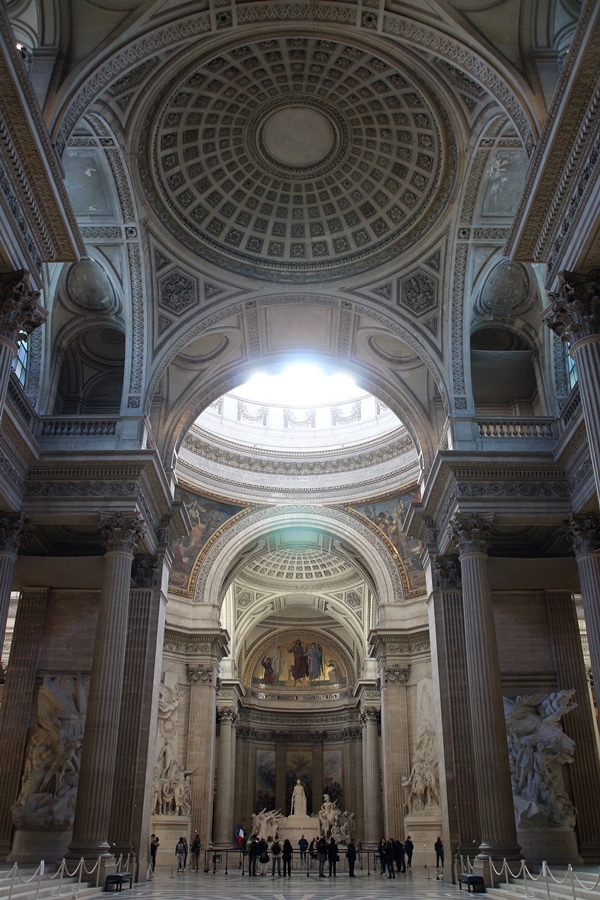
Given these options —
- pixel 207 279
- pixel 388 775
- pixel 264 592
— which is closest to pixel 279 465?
pixel 264 592

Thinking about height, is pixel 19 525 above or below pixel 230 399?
below

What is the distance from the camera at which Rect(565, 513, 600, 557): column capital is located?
51.0 feet

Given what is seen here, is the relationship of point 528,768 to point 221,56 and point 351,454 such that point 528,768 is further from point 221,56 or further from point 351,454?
point 351,454

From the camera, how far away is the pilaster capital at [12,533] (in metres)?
15.8

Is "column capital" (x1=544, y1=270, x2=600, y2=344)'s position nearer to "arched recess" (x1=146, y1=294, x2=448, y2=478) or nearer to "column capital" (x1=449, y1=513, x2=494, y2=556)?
"column capital" (x1=449, y1=513, x2=494, y2=556)

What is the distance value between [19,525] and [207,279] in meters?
7.28

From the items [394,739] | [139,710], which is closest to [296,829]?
[394,739]

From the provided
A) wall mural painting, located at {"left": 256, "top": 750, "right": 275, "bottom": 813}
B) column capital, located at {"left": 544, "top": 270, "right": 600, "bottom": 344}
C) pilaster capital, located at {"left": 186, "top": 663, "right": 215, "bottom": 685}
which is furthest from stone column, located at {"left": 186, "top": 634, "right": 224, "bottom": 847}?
column capital, located at {"left": 544, "top": 270, "right": 600, "bottom": 344}

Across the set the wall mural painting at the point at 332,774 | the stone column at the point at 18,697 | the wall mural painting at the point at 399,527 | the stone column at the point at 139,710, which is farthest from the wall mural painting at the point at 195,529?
the wall mural painting at the point at 332,774

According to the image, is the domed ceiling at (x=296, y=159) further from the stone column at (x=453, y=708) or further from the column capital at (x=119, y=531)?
the stone column at (x=453, y=708)

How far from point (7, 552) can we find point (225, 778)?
24.5 m

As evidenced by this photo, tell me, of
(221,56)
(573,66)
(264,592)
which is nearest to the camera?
(573,66)

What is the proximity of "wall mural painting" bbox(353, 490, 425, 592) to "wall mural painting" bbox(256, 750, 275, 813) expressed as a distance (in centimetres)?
1926

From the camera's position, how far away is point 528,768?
648 inches
